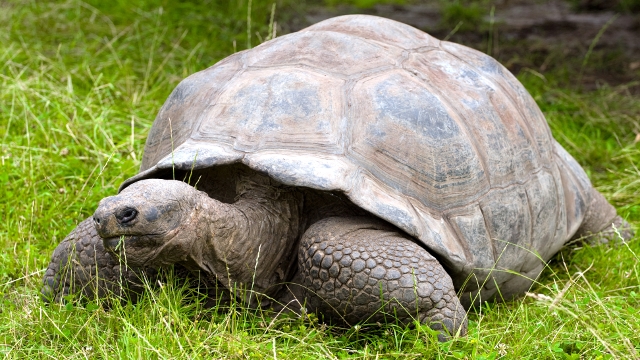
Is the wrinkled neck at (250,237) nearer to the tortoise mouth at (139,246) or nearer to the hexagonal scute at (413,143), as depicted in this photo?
the tortoise mouth at (139,246)

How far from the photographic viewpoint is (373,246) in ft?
9.04

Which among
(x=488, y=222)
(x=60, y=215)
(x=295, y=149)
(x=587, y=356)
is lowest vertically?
(x=60, y=215)

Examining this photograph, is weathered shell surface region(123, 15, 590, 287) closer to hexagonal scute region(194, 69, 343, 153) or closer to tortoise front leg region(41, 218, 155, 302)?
hexagonal scute region(194, 69, 343, 153)

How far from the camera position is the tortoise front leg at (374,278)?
2.71 m

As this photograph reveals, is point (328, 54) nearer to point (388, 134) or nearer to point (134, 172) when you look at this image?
point (388, 134)

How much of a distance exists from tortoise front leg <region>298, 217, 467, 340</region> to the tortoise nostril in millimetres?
669

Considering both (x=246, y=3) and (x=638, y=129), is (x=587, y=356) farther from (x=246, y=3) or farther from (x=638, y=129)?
(x=246, y=3)

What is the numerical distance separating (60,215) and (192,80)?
1.08m

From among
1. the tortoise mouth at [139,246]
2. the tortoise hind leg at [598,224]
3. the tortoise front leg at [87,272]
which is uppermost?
the tortoise mouth at [139,246]

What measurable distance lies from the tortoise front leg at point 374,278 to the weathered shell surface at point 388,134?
0.11 meters

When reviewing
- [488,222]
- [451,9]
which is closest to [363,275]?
[488,222]

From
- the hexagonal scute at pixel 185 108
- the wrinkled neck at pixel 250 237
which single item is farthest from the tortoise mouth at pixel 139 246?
the hexagonal scute at pixel 185 108

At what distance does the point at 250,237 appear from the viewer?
2.86m

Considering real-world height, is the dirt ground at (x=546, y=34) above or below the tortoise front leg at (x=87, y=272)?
below
